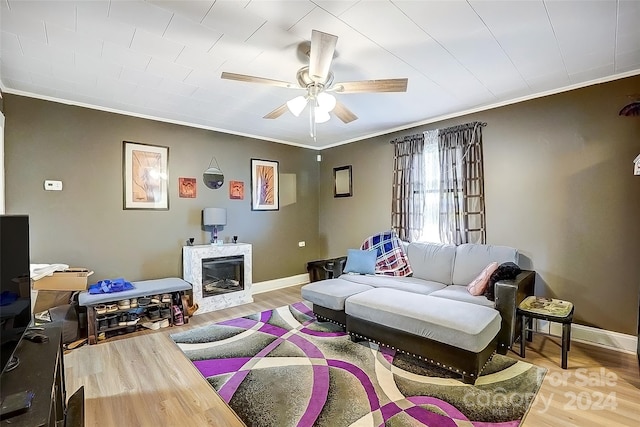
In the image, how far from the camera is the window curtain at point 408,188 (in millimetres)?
4395

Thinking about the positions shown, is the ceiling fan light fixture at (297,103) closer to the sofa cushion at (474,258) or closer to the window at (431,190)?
the window at (431,190)

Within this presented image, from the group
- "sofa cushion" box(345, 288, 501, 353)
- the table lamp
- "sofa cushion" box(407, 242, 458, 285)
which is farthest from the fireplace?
"sofa cushion" box(407, 242, 458, 285)

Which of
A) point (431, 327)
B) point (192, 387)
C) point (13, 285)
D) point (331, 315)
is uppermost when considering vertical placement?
point (13, 285)

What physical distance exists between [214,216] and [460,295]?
342cm

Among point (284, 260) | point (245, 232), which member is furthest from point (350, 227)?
Answer: point (245, 232)

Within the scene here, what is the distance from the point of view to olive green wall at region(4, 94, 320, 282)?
130 inches

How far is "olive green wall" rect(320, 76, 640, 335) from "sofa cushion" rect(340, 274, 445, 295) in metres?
1.04

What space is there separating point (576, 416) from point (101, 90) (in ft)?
16.4

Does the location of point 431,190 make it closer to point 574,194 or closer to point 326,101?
point 574,194

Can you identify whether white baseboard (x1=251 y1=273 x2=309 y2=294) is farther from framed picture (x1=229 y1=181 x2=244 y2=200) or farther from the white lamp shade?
framed picture (x1=229 y1=181 x2=244 y2=200)

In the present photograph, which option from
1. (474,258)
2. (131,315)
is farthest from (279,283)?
(474,258)

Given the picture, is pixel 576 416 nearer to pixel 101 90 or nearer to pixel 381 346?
pixel 381 346

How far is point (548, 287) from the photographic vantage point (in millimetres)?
3338

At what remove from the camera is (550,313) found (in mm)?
2648
